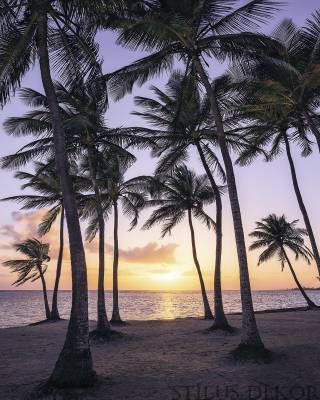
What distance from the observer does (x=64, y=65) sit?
1105cm

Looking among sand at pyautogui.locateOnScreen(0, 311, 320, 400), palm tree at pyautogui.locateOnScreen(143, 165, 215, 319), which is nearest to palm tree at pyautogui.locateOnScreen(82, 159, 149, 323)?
palm tree at pyautogui.locateOnScreen(143, 165, 215, 319)

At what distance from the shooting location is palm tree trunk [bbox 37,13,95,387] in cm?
824

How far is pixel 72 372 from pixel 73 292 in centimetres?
170

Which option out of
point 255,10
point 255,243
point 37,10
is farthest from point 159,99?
point 255,243

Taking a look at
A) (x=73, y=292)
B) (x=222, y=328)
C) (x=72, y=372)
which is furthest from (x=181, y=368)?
(x=222, y=328)

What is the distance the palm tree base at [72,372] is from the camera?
26.7ft

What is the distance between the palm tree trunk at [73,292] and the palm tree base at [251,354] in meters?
4.08

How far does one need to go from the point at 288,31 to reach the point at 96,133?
29.9ft

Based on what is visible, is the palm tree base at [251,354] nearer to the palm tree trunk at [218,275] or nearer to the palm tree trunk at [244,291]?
the palm tree trunk at [244,291]

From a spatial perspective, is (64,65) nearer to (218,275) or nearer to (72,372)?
(72,372)

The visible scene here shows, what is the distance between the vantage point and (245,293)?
1068cm

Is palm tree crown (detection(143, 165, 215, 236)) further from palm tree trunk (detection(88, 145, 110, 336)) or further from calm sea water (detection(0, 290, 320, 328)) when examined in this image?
calm sea water (detection(0, 290, 320, 328))

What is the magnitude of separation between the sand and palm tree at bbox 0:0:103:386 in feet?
2.44

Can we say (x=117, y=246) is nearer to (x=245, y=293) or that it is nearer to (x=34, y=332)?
(x=34, y=332)
